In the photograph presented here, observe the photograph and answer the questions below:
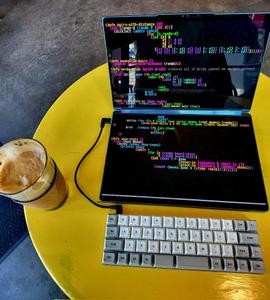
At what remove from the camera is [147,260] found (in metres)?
0.60

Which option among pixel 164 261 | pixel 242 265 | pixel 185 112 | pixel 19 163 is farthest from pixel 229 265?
pixel 19 163

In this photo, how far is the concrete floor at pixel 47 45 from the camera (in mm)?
1695

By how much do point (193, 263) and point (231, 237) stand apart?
0.30ft

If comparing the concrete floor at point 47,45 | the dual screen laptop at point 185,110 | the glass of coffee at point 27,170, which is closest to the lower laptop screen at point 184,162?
the dual screen laptop at point 185,110

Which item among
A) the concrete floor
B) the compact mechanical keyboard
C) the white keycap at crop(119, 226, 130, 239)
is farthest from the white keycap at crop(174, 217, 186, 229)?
the concrete floor

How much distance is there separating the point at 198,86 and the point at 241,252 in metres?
0.39

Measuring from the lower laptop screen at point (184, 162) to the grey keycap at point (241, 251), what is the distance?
0.30 feet

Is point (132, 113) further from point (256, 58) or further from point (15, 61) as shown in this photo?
point (15, 61)

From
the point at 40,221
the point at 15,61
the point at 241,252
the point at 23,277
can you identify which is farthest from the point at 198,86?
the point at 15,61

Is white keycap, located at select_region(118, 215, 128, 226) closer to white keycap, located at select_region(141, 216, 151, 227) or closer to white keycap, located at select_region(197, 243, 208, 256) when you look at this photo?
white keycap, located at select_region(141, 216, 151, 227)

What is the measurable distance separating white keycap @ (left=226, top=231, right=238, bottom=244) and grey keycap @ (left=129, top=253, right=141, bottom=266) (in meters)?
0.18

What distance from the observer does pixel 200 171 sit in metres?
0.69

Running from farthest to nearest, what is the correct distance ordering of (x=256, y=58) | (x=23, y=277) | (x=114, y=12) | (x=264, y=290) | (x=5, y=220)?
(x=114, y=12), (x=5, y=220), (x=23, y=277), (x=256, y=58), (x=264, y=290)

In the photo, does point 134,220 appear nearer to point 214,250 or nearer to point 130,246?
point 130,246
